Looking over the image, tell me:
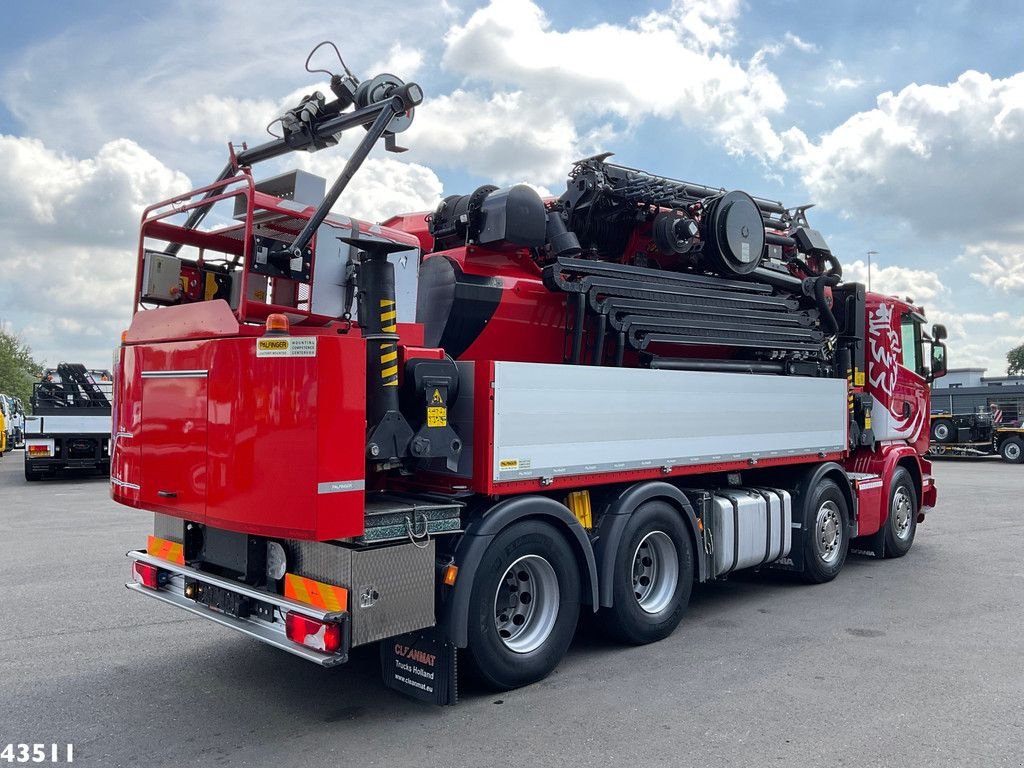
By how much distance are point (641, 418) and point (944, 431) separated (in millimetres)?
26401

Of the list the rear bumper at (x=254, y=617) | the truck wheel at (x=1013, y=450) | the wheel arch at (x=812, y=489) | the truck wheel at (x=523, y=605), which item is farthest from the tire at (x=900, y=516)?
the truck wheel at (x=1013, y=450)

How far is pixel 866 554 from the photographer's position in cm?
1000

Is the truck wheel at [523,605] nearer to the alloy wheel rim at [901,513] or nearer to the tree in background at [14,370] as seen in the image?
the alloy wheel rim at [901,513]

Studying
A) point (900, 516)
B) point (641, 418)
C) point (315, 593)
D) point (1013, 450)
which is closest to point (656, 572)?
point (641, 418)

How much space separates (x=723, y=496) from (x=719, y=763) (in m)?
3.38

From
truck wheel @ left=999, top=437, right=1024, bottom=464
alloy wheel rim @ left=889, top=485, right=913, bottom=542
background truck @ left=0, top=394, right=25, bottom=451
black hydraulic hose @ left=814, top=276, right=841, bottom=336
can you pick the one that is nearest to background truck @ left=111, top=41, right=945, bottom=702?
black hydraulic hose @ left=814, top=276, right=841, bottom=336

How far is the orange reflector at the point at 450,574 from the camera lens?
15.3 feet

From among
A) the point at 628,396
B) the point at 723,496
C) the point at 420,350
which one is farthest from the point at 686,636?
the point at 420,350

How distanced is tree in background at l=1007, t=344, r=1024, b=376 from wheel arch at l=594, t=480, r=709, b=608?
77.4m

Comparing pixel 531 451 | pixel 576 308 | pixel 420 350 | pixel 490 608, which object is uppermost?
pixel 576 308

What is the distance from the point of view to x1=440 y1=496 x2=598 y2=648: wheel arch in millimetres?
4648

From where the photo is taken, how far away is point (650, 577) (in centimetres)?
639

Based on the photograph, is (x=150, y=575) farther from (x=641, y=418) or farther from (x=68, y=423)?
(x=68, y=423)

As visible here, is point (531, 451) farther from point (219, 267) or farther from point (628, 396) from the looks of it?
point (219, 267)
